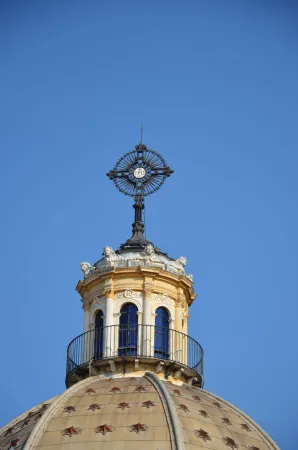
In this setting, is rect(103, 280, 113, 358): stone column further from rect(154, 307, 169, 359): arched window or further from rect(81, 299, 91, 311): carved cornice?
rect(154, 307, 169, 359): arched window

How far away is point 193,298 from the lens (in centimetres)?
6250

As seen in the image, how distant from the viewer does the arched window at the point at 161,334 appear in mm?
58891

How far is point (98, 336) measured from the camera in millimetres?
59438

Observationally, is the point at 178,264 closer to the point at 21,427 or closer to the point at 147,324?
the point at 147,324

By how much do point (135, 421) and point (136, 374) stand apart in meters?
5.50

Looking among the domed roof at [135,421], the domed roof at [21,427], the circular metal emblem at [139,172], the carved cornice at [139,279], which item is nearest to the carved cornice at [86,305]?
the carved cornice at [139,279]

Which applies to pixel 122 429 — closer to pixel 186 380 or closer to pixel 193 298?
pixel 186 380

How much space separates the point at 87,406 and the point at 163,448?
4.37m

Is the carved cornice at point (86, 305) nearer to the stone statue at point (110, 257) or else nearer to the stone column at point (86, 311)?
the stone column at point (86, 311)

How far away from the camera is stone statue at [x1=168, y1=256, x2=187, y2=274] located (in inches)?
2400

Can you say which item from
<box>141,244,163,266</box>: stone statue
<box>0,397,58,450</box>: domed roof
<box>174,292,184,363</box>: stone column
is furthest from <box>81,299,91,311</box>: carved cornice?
<box>0,397,58,450</box>: domed roof

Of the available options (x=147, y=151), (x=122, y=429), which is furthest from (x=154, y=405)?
(x=147, y=151)

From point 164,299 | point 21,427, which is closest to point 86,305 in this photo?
point 164,299

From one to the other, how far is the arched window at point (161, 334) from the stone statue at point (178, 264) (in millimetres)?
1912
